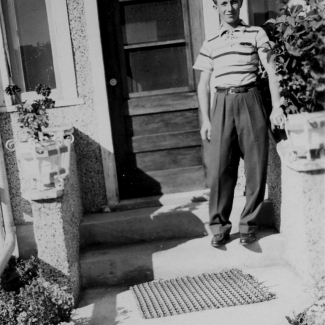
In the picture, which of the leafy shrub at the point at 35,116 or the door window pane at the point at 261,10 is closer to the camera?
the leafy shrub at the point at 35,116

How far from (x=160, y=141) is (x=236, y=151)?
1.14m

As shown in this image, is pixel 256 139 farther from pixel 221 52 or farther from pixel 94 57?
pixel 94 57

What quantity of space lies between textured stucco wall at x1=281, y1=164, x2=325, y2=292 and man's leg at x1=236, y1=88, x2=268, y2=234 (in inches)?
9.3

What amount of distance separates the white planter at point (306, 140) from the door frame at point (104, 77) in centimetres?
156

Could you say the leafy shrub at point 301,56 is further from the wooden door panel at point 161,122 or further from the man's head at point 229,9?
the wooden door panel at point 161,122

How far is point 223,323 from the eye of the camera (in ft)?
10.5

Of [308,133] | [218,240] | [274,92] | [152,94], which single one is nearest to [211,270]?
[218,240]

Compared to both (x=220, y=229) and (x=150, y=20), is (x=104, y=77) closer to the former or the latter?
(x=150, y=20)

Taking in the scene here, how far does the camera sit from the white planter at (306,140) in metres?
3.29

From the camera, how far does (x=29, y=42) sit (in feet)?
15.1

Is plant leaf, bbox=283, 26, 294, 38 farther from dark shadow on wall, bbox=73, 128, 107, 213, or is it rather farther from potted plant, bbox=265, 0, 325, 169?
dark shadow on wall, bbox=73, 128, 107, 213

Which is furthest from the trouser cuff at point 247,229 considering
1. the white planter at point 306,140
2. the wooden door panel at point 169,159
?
the wooden door panel at point 169,159

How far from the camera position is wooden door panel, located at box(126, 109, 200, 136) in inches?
191

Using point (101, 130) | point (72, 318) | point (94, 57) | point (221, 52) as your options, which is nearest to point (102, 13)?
point (94, 57)
